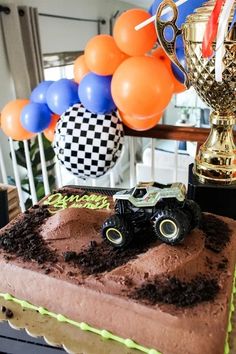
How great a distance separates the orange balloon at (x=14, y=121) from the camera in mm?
1511

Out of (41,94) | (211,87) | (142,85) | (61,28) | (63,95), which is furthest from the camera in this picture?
(61,28)

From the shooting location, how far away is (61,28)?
13.8 ft

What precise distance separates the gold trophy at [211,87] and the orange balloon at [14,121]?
0.83 metres

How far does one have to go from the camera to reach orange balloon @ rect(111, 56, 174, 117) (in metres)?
1.11

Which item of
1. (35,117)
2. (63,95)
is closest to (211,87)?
(63,95)

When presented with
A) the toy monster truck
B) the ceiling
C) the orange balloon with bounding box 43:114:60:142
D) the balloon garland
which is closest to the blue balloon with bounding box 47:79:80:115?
the balloon garland

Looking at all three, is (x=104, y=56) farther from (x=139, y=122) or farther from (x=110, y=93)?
(x=139, y=122)

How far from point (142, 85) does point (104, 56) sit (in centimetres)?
20

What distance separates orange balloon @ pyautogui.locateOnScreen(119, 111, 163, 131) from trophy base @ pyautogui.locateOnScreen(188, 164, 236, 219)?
13.9 inches

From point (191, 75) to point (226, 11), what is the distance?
207 millimetres

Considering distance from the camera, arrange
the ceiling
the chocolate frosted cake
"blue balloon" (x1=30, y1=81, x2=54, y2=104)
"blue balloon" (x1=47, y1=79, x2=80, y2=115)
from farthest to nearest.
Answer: the ceiling → "blue balloon" (x1=30, y1=81, x2=54, y2=104) → "blue balloon" (x1=47, y1=79, x2=80, y2=115) → the chocolate frosted cake

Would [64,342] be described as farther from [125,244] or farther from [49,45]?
[49,45]

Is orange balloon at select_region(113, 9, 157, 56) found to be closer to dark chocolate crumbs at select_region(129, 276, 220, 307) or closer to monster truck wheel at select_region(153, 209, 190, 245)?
monster truck wheel at select_region(153, 209, 190, 245)

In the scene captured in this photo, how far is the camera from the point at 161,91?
3.72 ft
